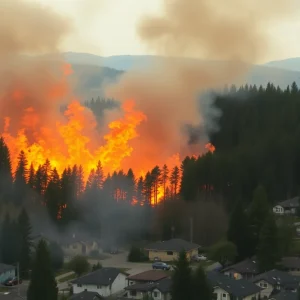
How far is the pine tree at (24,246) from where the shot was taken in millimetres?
42281

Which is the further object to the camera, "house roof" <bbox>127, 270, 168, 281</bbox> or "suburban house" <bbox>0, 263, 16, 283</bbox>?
"suburban house" <bbox>0, 263, 16, 283</bbox>

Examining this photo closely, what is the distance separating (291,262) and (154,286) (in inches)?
354

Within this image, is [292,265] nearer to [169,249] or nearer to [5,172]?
[169,249]

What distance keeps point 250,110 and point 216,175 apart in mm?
15898

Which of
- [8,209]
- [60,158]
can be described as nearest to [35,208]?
[8,209]

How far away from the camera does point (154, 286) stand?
35875 millimetres

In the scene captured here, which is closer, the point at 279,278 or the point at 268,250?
the point at 279,278

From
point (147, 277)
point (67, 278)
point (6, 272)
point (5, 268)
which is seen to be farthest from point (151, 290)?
point (5, 268)

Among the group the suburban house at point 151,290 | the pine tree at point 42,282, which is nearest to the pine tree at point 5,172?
the suburban house at point 151,290

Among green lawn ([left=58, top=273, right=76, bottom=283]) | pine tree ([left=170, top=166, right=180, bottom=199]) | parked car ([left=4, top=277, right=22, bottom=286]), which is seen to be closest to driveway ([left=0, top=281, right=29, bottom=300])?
parked car ([left=4, top=277, right=22, bottom=286])

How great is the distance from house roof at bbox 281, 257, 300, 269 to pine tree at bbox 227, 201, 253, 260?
270cm

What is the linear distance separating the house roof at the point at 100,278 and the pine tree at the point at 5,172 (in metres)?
19.7

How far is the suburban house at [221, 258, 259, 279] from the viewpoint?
4000 cm

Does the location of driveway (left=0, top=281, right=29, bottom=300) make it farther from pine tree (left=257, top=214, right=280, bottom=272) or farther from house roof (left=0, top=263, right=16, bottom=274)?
pine tree (left=257, top=214, right=280, bottom=272)
